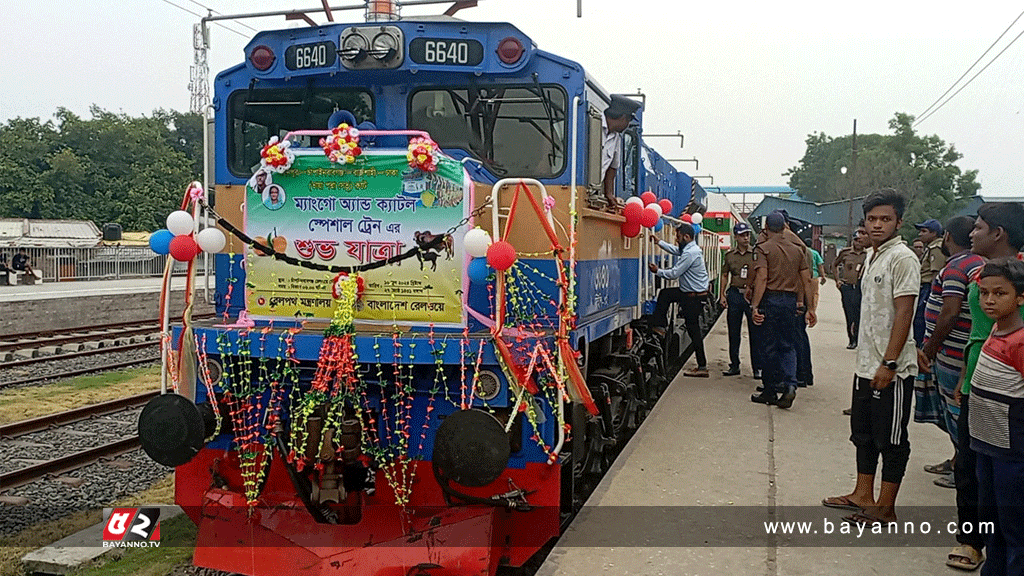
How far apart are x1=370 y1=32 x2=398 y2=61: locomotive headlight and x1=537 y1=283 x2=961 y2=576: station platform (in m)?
3.04

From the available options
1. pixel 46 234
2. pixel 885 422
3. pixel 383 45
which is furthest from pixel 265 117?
pixel 46 234

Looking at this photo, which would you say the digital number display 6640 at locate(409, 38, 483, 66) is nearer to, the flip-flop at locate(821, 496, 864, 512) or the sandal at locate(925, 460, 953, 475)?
the flip-flop at locate(821, 496, 864, 512)

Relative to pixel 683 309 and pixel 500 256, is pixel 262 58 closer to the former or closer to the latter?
pixel 500 256

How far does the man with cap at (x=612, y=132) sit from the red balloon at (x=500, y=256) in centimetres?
163

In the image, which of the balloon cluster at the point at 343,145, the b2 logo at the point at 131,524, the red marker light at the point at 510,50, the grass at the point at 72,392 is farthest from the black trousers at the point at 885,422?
the grass at the point at 72,392

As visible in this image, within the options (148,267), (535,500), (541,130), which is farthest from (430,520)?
(148,267)

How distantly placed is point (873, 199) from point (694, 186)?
8.97 metres

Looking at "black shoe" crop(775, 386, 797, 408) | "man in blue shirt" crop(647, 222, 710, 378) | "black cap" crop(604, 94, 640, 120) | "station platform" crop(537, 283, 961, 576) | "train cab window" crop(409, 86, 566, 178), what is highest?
"black cap" crop(604, 94, 640, 120)

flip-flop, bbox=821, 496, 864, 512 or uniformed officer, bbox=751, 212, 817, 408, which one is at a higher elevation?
uniformed officer, bbox=751, 212, 817, 408

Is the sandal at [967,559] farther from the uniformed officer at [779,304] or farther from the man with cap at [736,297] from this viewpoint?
the man with cap at [736,297]

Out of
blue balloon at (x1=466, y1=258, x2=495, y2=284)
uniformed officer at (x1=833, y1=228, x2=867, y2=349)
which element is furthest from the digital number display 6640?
uniformed officer at (x1=833, y1=228, x2=867, y2=349)

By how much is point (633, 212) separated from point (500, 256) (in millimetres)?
2624

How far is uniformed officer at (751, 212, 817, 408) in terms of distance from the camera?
8.52m

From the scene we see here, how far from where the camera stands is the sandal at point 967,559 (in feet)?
14.7
